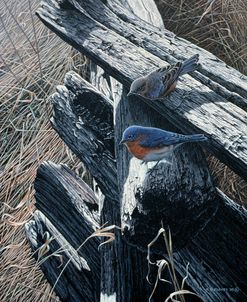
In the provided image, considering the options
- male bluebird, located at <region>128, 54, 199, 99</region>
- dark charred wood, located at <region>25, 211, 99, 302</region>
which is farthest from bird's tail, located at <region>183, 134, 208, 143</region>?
dark charred wood, located at <region>25, 211, 99, 302</region>

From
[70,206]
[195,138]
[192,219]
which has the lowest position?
[70,206]

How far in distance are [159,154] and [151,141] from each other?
0.11m

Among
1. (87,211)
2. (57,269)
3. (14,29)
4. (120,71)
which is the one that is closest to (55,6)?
(120,71)

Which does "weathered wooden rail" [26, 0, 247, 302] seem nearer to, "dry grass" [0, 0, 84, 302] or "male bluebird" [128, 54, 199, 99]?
"male bluebird" [128, 54, 199, 99]

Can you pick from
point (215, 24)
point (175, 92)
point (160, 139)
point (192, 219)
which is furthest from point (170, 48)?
point (215, 24)

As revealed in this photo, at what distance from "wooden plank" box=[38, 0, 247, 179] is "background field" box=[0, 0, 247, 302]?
738 millimetres

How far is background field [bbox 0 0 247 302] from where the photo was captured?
4234 mm

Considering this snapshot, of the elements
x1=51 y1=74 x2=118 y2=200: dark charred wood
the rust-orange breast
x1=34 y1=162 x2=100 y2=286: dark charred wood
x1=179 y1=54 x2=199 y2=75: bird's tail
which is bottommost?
x1=34 y1=162 x2=100 y2=286: dark charred wood

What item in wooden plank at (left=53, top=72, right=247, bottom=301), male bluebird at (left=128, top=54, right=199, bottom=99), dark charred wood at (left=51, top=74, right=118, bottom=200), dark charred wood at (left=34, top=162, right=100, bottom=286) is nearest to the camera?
wooden plank at (left=53, top=72, right=247, bottom=301)

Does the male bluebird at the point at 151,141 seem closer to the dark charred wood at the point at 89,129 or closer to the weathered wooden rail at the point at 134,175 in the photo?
the weathered wooden rail at the point at 134,175

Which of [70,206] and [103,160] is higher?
[103,160]

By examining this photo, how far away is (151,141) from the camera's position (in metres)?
2.82

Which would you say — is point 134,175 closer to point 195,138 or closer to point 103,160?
point 195,138

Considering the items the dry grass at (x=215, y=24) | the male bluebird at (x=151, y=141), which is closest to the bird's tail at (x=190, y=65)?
the male bluebird at (x=151, y=141)
